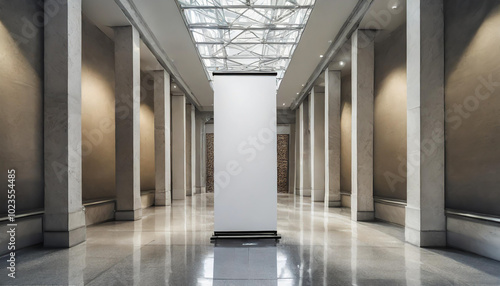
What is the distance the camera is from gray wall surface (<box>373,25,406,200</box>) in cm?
1398

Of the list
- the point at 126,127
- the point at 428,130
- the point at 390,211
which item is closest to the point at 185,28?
the point at 126,127

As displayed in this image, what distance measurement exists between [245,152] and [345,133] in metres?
13.5

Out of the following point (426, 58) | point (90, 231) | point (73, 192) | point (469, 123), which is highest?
point (426, 58)

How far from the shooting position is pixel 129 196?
14.5 m

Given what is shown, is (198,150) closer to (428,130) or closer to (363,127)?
(363,127)

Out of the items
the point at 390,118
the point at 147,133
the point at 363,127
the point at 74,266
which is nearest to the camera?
the point at 74,266

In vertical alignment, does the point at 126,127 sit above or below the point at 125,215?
above

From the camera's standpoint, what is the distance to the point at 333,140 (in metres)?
20.6

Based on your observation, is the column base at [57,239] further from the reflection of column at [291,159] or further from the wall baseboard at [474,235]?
the reflection of column at [291,159]

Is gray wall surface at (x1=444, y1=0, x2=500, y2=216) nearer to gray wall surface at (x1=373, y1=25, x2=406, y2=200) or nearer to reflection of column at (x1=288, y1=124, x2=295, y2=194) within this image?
gray wall surface at (x1=373, y1=25, x2=406, y2=200)

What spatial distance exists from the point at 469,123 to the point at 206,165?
33998 mm

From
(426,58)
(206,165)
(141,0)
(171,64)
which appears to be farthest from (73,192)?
(206,165)

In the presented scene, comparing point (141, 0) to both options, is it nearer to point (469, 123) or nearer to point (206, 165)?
point (469, 123)

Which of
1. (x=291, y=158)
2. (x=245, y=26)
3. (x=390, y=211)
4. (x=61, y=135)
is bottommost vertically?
(x=390, y=211)
